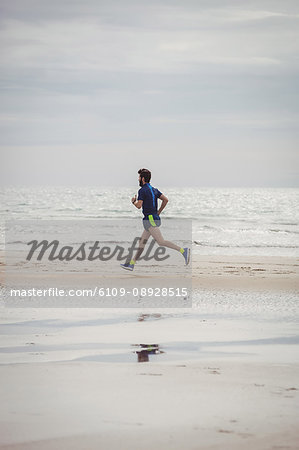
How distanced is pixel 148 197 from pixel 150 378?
773 cm

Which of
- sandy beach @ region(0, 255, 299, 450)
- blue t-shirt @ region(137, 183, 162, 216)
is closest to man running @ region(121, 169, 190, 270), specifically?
blue t-shirt @ region(137, 183, 162, 216)

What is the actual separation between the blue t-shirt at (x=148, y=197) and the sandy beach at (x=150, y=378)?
154 inches

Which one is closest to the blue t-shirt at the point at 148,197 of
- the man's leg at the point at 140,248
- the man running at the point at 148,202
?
the man running at the point at 148,202

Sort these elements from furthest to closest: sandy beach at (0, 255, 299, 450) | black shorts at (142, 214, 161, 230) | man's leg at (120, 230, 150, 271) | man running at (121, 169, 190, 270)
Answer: man's leg at (120, 230, 150, 271), black shorts at (142, 214, 161, 230), man running at (121, 169, 190, 270), sandy beach at (0, 255, 299, 450)

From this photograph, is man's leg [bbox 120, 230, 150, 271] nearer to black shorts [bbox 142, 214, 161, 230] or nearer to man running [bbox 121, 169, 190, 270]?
man running [bbox 121, 169, 190, 270]

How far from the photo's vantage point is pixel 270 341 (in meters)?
6.98

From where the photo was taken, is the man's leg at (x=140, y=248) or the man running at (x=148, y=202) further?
the man's leg at (x=140, y=248)

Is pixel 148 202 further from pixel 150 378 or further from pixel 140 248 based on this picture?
pixel 150 378

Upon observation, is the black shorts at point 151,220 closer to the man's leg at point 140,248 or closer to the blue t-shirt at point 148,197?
the blue t-shirt at point 148,197

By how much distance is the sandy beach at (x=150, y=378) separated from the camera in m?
4.01

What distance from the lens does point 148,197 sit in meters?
12.8

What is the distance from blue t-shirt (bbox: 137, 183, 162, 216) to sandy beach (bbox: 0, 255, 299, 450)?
12.8 ft

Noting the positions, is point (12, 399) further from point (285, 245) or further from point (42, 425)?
point (285, 245)

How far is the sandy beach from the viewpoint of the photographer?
4.01 metres
